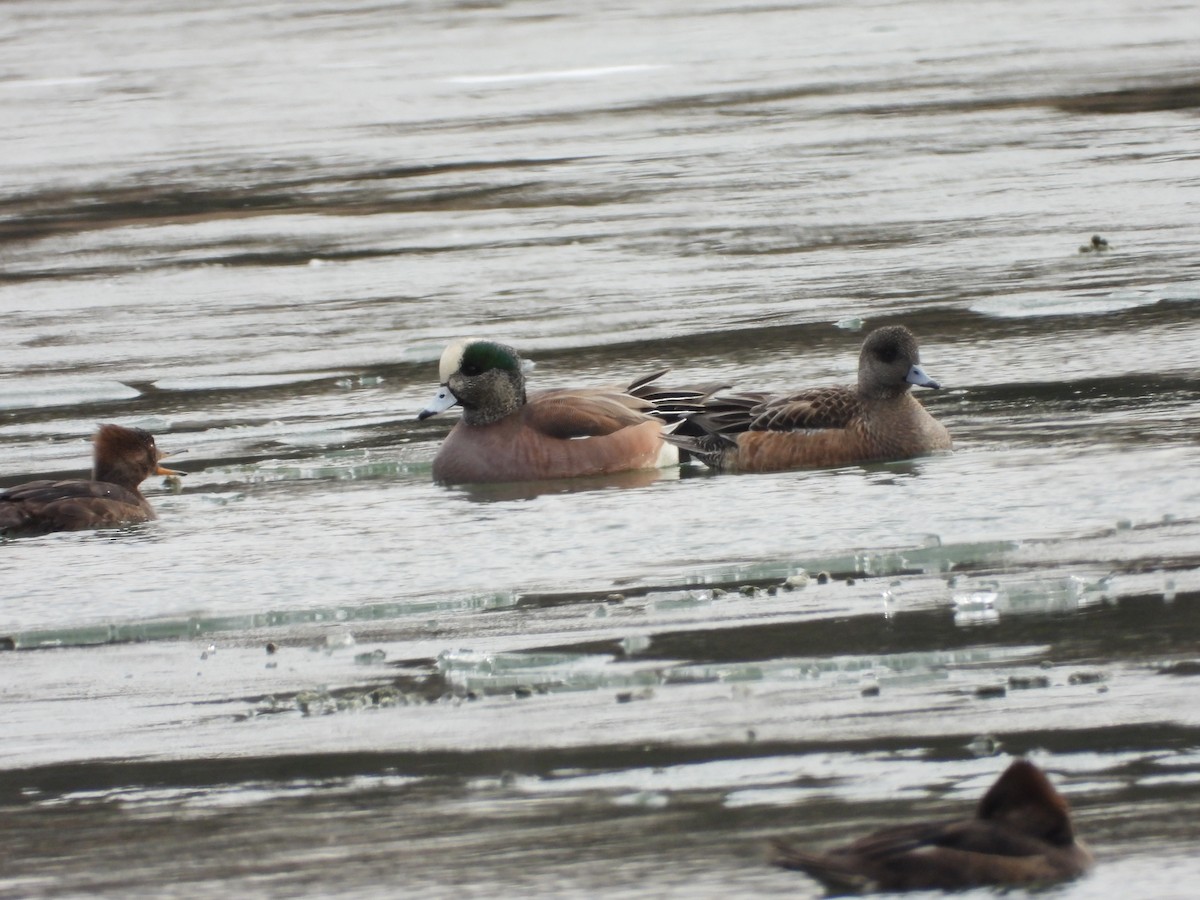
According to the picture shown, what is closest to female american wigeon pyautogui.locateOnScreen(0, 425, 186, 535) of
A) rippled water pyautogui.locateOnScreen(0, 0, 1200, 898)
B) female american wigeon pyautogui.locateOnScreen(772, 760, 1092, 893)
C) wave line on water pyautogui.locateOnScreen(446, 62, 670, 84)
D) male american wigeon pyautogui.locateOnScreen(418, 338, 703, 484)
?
rippled water pyautogui.locateOnScreen(0, 0, 1200, 898)

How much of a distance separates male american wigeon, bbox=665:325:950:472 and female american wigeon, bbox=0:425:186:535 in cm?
233

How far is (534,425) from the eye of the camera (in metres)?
9.35

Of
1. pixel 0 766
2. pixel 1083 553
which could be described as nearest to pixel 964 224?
pixel 1083 553

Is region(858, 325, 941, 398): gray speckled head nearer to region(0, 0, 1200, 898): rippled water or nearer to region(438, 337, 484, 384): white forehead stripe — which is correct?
region(0, 0, 1200, 898): rippled water

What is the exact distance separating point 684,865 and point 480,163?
499 inches

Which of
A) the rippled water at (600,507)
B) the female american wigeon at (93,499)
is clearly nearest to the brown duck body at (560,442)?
the rippled water at (600,507)

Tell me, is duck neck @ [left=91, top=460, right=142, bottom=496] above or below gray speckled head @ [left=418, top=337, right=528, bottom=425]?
below

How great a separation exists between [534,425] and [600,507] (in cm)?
86

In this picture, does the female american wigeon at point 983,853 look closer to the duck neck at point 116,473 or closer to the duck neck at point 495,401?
the duck neck at point 116,473

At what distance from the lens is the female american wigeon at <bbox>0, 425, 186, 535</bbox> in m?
8.52

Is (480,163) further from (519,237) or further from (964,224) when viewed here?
(964,224)

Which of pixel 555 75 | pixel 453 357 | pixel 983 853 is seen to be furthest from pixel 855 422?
pixel 555 75

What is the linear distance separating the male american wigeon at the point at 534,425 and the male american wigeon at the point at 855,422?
38 centimetres

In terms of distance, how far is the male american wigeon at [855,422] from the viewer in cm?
899
